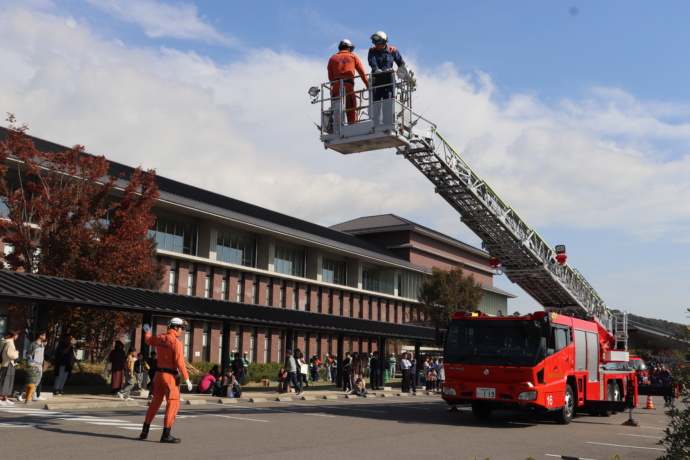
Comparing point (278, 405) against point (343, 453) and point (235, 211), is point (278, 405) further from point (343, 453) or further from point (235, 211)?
point (235, 211)

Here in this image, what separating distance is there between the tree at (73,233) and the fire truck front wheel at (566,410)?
1674cm

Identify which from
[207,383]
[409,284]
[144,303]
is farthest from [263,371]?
[409,284]

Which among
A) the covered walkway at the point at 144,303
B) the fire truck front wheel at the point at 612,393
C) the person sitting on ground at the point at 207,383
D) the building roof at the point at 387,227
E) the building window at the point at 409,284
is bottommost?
the person sitting on ground at the point at 207,383

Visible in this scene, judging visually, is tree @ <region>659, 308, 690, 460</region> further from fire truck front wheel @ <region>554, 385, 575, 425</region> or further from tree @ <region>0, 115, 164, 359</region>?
tree @ <region>0, 115, 164, 359</region>

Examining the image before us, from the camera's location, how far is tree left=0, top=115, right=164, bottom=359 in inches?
965

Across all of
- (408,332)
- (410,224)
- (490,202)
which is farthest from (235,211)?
(490,202)

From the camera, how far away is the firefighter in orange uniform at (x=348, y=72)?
13594mm

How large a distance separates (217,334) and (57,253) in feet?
70.6

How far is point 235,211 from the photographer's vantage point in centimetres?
4662

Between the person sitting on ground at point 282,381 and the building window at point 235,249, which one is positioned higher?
the building window at point 235,249

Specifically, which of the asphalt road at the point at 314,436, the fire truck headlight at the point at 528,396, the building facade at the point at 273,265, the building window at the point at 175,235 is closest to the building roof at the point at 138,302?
the asphalt road at the point at 314,436

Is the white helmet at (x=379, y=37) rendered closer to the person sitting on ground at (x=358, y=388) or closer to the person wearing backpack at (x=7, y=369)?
the person wearing backpack at (x=7, y=369)

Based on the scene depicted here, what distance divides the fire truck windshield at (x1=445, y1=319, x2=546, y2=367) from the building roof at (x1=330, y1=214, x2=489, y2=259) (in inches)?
2075

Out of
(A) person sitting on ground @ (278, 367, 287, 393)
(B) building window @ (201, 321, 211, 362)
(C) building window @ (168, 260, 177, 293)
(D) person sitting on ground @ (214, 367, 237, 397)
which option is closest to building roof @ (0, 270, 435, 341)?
(A) person sitting on ground @ (278, 367, 287, 393)
